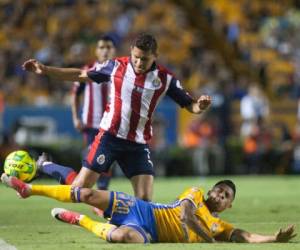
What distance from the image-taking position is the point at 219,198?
9570mm

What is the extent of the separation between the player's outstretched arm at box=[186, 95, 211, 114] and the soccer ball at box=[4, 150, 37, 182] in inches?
72.0

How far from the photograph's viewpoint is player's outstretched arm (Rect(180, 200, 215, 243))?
30.4ft

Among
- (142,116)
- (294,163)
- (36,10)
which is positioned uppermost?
(36,10)

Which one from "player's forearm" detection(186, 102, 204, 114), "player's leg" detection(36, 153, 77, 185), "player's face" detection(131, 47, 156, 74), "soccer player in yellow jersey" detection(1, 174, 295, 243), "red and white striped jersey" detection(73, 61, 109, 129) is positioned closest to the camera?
"soccer player in yellow jersey" detection(1, 174, 295, 243)

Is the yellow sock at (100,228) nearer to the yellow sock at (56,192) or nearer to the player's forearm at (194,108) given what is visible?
the yellow sock at (56,192)

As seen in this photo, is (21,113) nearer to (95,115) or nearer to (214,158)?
(214,158)

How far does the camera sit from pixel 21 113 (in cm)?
2577

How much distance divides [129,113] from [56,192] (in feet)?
5.12

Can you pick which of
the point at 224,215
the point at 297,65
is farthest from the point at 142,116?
the point at 297,65


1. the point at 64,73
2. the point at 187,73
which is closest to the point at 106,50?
the point at 64,73

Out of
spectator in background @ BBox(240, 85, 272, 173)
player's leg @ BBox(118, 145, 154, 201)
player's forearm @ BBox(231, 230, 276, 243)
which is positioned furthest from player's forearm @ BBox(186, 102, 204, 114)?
spectator in background @ BBox(240, 85, 272, 173)

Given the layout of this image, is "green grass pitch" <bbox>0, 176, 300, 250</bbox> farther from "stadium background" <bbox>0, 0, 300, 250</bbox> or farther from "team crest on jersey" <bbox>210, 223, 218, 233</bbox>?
"stadium background" <bbox>0, 0, 300, 250</bbox>

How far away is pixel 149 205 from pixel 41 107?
16.7 m

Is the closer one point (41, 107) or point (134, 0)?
point (41, 107)
